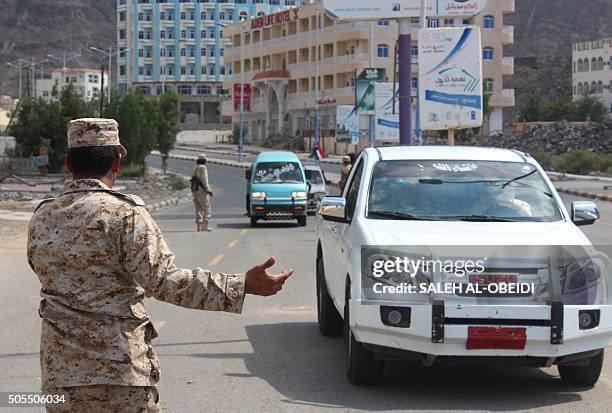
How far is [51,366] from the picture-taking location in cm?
438

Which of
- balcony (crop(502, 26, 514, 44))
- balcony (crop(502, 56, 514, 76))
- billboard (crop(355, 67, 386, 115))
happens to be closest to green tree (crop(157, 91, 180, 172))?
billboard (crop(355, 67, 386, 115))

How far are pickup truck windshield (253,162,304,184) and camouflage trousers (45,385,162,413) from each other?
2592 centimetres

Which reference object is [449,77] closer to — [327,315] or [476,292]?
[327,315]

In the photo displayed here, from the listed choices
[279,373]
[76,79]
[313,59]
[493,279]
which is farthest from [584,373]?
[76,79]

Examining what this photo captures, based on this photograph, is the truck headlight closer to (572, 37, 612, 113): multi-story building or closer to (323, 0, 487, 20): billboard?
(323, 0, 487, 20): billboard

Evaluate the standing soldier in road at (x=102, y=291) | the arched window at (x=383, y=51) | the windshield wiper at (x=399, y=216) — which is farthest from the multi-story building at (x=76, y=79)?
the standing soldier in road at (x=102, y=291)

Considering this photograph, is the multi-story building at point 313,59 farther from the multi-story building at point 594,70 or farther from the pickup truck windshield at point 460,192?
the pickup truck windshield at point 460,192

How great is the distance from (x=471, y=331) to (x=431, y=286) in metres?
0.44

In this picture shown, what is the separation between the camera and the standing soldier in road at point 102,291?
4.32 meters

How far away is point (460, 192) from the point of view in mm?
9164

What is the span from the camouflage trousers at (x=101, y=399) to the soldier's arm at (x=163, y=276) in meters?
0.41

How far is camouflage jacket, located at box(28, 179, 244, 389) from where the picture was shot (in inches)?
170

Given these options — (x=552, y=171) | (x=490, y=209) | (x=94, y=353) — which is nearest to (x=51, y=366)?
(x=94, y=353)

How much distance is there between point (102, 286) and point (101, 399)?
1.52 ft
